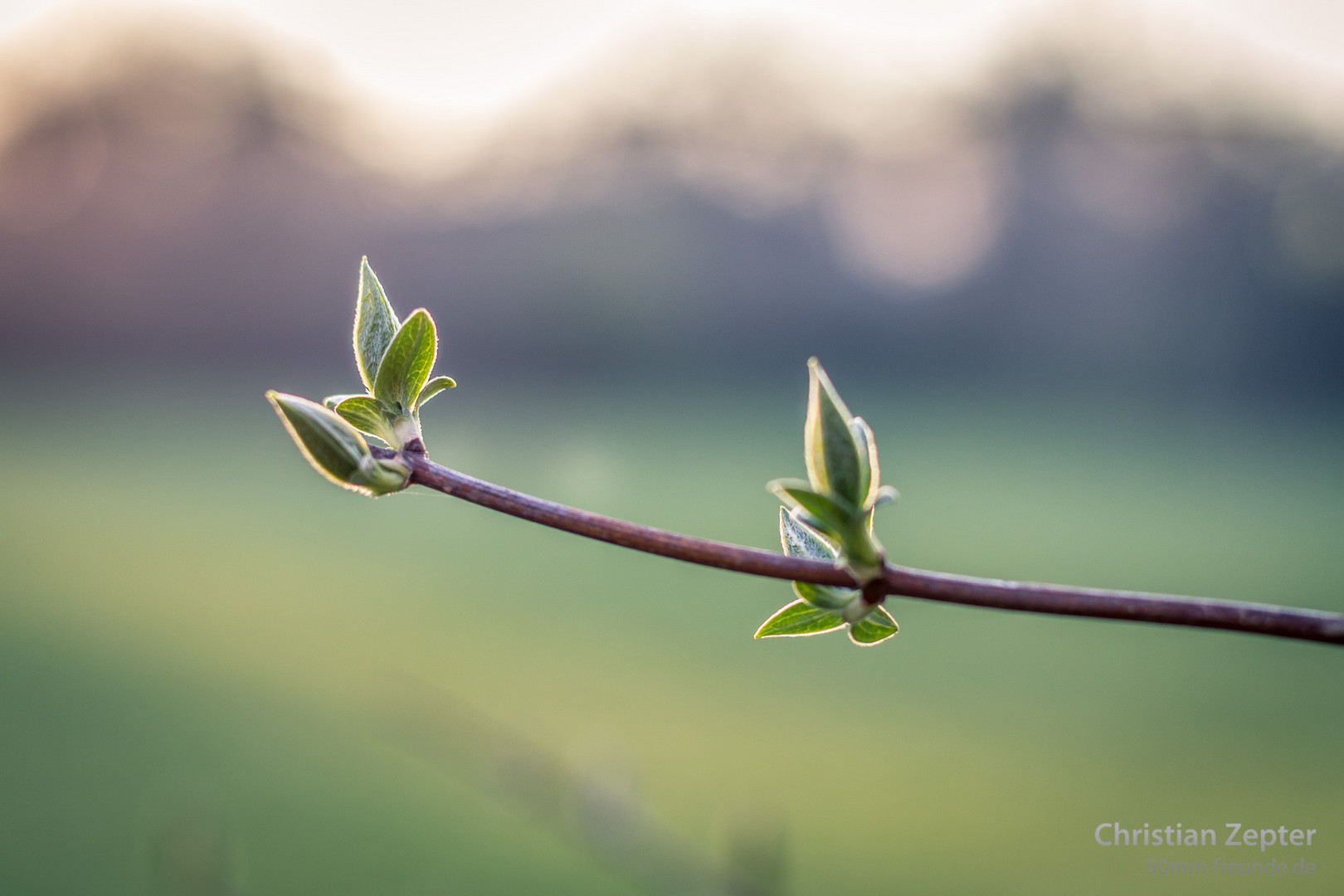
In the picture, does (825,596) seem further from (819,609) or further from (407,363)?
(407,363)

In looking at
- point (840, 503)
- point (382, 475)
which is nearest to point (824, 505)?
point (840, 503)

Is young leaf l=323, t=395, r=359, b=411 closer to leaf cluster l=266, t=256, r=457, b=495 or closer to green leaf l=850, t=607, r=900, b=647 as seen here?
leaf cluster l=266, t=256, r=457, b=495

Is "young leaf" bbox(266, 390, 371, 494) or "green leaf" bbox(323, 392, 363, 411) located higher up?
"green leaf" bbox(323, 392, 363, 411)

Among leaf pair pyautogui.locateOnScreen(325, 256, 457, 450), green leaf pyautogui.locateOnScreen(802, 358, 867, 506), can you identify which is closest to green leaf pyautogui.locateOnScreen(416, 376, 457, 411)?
leaf pair pyautogui.locateOnScreen(325, 256, 457, 450)

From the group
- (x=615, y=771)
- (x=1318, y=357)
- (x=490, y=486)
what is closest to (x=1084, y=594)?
(x=490, y=486)

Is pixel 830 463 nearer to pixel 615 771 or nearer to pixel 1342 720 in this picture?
pixel 615 771

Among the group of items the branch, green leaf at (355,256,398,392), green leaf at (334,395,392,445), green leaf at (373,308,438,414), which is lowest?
the branch
